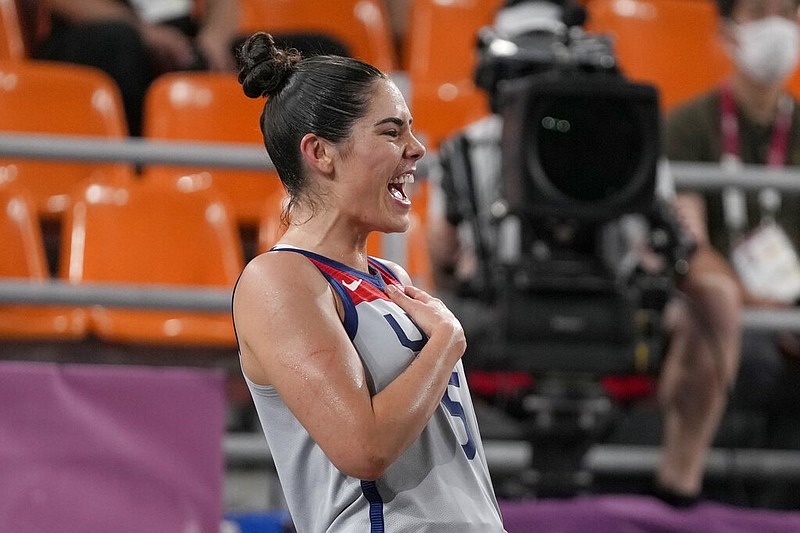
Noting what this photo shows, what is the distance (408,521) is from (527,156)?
53.9 inches

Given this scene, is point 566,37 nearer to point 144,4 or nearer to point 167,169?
point 167,169

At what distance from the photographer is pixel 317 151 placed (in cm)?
166

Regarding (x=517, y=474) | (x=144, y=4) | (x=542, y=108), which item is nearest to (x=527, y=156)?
(x=542, y=108)

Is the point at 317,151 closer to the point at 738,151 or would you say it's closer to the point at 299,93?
the point at 299,93

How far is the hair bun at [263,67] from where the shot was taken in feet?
5.45

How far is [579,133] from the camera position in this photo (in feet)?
9.48

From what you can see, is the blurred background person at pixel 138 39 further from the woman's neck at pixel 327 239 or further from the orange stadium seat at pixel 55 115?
the woman's neck at pixel 327 239

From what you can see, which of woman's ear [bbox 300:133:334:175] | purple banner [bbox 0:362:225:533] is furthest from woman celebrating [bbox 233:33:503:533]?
purple banner [bbox 0:362:225:533]

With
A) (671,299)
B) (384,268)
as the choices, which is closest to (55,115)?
(671,299)

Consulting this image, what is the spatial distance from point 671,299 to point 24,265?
1.79m

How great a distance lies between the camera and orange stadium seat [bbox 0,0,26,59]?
4629 millimetres

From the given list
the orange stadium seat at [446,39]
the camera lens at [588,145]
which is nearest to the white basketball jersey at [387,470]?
the camera lens at [588,145]

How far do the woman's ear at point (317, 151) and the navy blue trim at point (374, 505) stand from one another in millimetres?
402

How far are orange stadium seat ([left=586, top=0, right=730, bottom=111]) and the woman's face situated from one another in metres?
3.48
